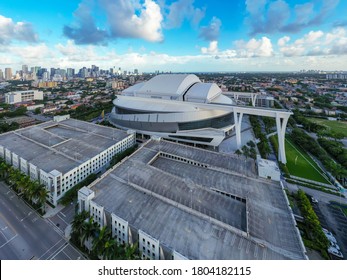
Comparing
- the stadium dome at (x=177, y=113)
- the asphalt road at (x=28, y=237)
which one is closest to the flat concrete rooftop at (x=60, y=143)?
the asphalt road at (x=28, y=237)

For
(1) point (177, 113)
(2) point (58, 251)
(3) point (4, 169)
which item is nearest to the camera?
(2) point (58, 251)

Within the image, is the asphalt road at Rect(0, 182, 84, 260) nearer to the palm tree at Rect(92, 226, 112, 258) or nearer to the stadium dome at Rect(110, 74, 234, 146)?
the palm tree at Rect(92, 226, 112, 258)

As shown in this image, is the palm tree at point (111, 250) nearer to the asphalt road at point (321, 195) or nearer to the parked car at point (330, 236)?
the parked car at point (330, 236)

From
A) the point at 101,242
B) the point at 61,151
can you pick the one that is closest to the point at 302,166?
the point at 101,242

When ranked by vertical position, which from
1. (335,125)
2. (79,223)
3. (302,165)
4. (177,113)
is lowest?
(79,223)

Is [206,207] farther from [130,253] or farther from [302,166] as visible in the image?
[302,166]

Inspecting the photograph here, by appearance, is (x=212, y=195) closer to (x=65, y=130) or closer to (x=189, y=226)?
(x=189, y=226)

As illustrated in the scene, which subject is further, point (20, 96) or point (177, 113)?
point (20, 96)

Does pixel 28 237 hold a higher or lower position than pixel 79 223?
A: lower
